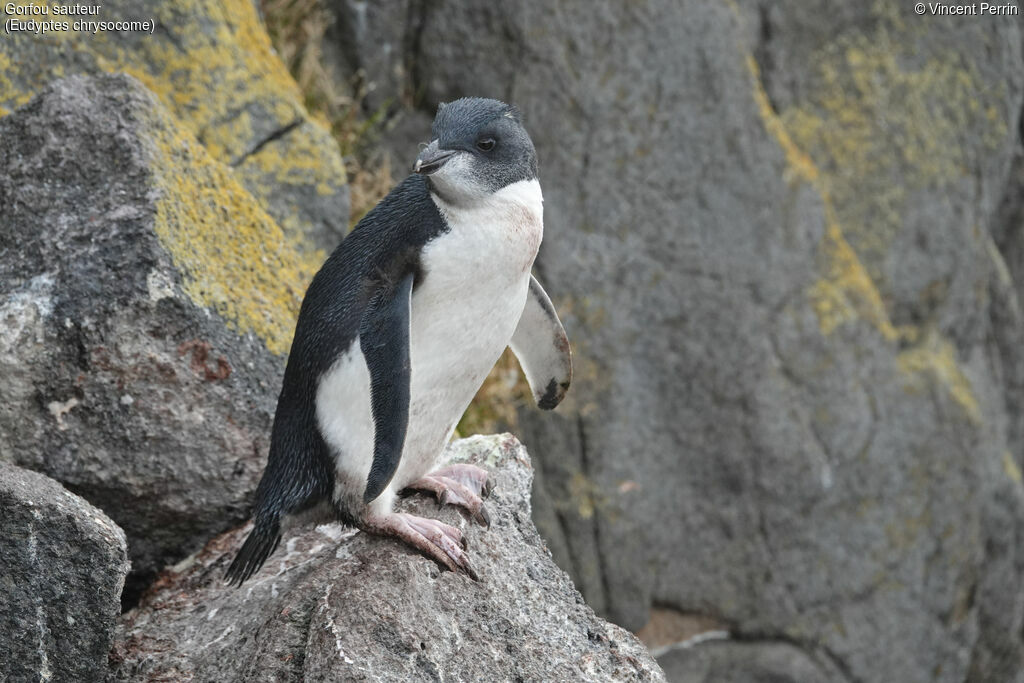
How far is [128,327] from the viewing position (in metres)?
2.89

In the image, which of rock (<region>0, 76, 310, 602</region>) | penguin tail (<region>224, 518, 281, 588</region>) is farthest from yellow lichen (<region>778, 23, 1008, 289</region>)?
penguin tail (<region>224, 518, 281, 588</region>)

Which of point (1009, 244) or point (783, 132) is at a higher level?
point (783, 132)

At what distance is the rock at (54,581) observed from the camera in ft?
7.70

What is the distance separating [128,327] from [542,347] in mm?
1123

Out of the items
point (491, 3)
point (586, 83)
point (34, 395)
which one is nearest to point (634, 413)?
point (586, 83)

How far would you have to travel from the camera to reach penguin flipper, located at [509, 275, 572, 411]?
309cm

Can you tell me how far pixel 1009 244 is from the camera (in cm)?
742

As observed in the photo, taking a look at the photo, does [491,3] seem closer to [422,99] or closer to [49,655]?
[422,99]

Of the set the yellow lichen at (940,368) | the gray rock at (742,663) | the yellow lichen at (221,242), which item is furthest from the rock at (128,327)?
the yellow lichen at (940,368)

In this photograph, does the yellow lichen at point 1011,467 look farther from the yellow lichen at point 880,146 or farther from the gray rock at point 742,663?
the gray rock at point 742,663

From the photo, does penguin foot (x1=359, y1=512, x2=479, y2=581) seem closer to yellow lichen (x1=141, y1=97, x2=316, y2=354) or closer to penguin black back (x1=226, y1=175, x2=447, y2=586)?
penguin black back (x1=226, y1=175, x2=447, y2=586)

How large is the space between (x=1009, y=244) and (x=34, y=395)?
654cm

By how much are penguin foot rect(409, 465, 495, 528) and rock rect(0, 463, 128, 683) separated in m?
0.75

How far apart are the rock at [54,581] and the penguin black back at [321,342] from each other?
28 centimetres
